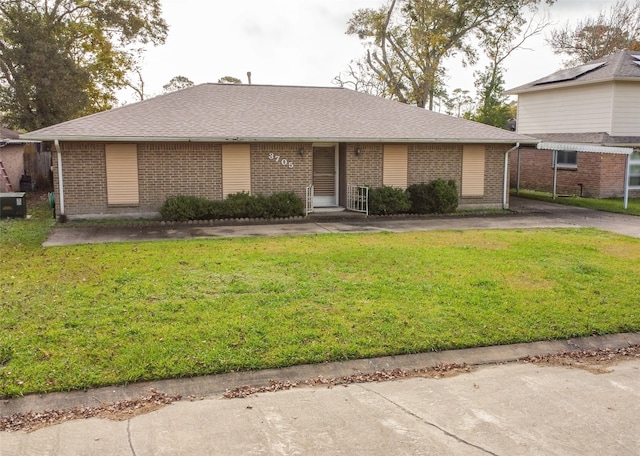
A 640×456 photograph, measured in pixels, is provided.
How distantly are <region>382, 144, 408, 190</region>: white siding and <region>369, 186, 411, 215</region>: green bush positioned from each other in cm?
78

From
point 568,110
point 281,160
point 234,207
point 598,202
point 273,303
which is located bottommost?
point 273,303

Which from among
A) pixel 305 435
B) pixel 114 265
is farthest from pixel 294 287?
pixel 305 435

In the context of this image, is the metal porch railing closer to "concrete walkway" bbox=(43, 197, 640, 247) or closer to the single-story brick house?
the single-story brick house

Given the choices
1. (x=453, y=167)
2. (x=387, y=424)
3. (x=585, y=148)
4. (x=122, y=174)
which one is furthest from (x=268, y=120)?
(x=387, y=424)

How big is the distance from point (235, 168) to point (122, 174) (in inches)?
124

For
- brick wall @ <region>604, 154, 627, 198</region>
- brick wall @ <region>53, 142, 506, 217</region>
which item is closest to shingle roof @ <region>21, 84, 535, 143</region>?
brick wall @ <region>53, 142, 506, 217</region>

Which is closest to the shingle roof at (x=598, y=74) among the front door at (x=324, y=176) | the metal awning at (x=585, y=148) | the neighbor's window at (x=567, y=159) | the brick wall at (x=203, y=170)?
the neighbor's window at (x=567, y=159)

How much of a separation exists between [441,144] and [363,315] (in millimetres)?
12604

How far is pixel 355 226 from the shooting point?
49.9 ft

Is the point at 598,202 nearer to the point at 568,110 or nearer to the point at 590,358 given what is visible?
the point at 568,110

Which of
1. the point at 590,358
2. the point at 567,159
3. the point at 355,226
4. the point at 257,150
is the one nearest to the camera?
the point at 590,358

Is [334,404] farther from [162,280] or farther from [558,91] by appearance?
[558,91]

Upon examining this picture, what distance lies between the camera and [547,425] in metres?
4.62

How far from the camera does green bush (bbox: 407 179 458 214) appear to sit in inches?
→ 697
